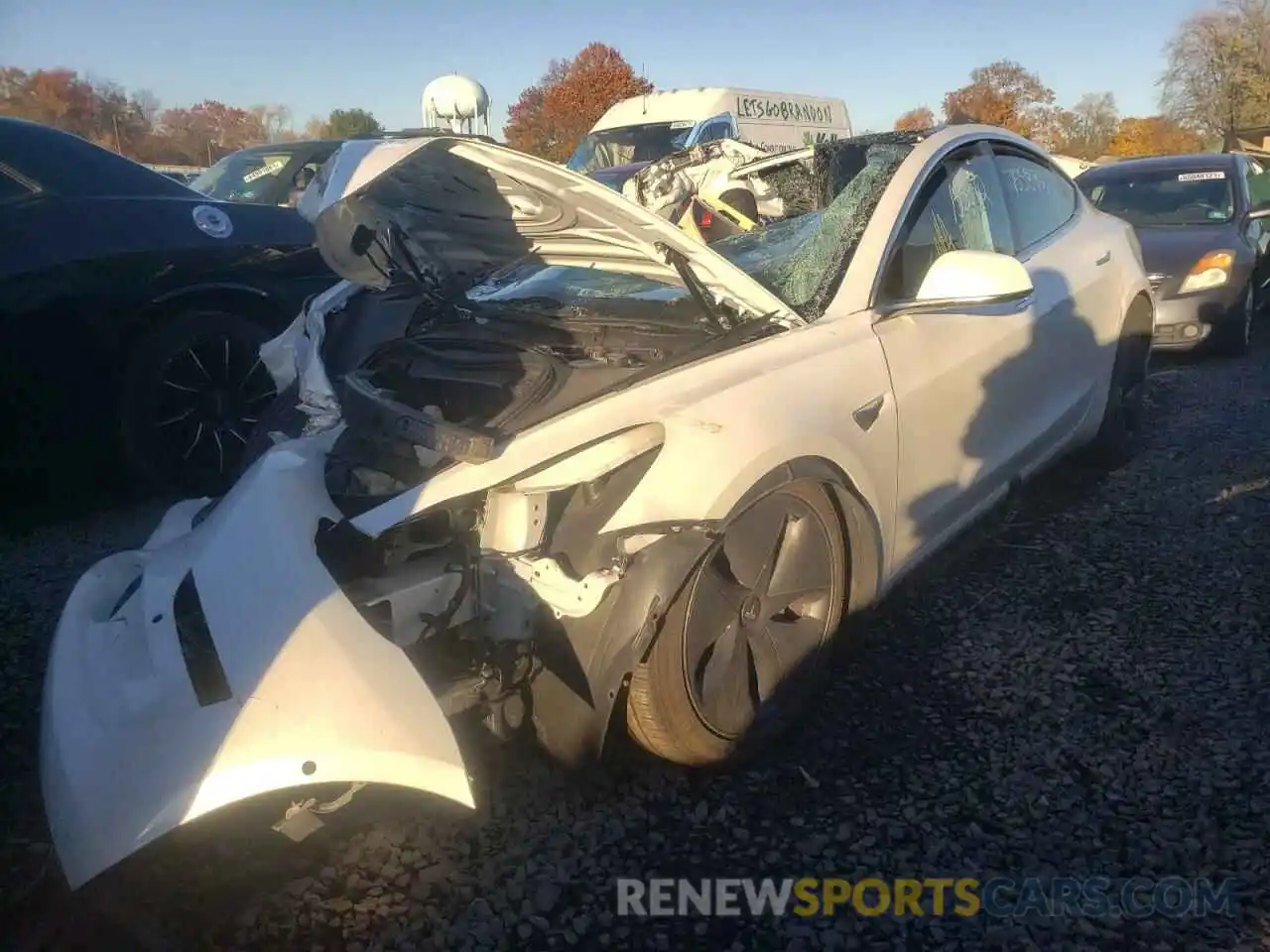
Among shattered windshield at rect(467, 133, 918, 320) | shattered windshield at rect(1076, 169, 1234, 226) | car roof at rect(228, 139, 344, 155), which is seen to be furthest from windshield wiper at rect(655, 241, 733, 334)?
shattered windshield at rect(1076, 169, 1234, 226)

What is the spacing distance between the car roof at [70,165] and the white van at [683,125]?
27.0ft

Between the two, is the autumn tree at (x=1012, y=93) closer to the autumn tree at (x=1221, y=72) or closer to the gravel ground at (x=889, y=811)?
the autumn tree at (x=1221, y=72)

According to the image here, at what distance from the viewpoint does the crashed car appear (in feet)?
5.82

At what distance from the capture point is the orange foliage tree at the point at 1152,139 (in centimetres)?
4031

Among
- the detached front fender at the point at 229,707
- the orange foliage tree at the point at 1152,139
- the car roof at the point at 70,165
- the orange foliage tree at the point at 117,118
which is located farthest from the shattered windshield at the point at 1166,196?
the orange foliage tree at the point at 1152,139

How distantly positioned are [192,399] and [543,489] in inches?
115

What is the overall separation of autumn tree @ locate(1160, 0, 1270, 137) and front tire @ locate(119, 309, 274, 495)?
4613 centimetres

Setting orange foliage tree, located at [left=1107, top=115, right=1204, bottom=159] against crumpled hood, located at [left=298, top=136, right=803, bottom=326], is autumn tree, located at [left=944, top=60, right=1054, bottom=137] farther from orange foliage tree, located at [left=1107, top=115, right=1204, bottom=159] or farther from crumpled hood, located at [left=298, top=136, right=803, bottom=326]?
crumpled hood, located at [left=298, top=136, right=803, bottom=326]

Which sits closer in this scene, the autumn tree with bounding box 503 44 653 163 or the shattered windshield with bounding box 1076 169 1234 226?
the shattered windshield with bounding box 1076 169 1234 226

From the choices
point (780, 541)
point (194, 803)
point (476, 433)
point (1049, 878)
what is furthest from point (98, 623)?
point (1049, 878)

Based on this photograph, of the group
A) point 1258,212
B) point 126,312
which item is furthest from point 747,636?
point 1258,212

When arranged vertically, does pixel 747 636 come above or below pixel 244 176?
below

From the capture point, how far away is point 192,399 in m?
4.42

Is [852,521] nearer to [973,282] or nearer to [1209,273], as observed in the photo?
[973,282]
